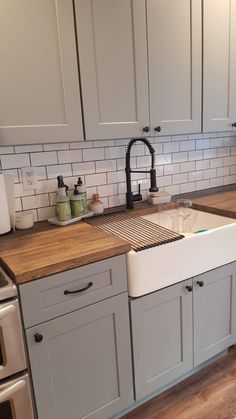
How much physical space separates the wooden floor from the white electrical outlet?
1.28 m

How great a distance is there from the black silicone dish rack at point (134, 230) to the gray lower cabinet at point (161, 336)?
24 centimetres

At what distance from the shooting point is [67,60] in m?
1.35

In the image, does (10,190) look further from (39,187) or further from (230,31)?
(230,31)

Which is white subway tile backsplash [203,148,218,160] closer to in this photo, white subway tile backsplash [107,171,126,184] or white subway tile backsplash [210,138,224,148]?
white subway tile backsplash [210,138,224,148]

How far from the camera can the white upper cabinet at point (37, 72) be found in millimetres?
1228

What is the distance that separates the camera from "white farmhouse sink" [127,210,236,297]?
1.31 m

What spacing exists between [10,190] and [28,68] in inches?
22.2

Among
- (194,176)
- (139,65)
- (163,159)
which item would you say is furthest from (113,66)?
(194,176)

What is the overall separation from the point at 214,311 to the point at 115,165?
→ 104cm

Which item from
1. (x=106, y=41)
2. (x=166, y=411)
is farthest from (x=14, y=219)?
(x=166, y=411)

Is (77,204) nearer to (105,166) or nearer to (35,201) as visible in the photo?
(35,201)

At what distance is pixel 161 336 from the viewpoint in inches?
58.2

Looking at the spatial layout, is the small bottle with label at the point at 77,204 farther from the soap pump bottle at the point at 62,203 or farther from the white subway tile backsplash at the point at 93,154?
the white subway tile backsplash at the point at 93,154

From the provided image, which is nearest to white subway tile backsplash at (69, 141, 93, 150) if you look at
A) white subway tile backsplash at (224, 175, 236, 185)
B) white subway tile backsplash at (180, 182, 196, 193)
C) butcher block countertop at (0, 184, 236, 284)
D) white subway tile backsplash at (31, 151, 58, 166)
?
white subway tile backsplash at (31, 151, 58, 166)
